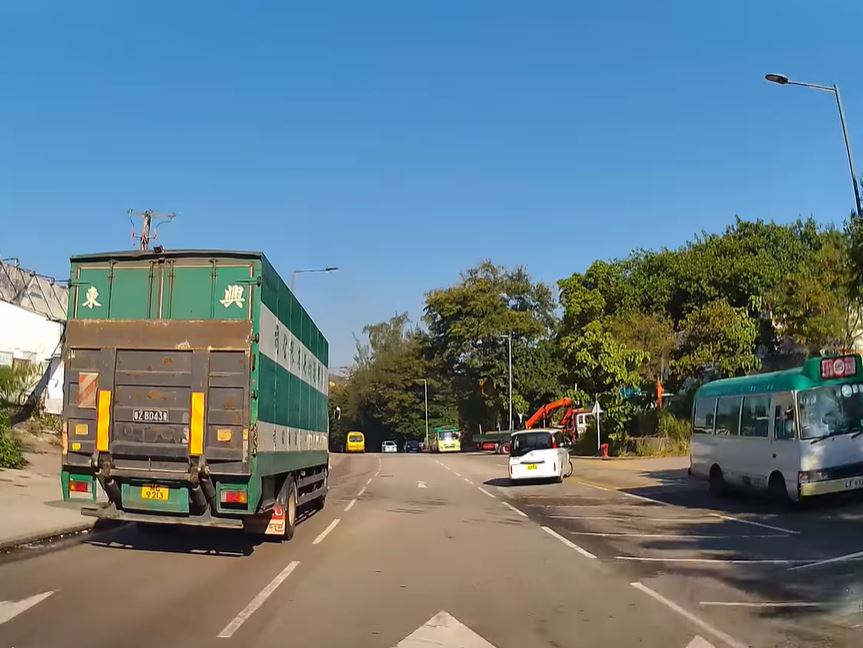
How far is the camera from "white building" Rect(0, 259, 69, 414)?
3428 centimetres

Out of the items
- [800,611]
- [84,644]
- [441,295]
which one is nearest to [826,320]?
[800,611]

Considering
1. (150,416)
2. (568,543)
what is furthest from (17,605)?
(568,543)

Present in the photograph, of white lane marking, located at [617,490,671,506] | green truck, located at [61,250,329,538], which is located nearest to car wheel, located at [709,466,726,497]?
white lane marking, located at [617,490,671,506]

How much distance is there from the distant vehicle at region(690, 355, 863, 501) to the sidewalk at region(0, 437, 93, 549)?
12974 millimetres

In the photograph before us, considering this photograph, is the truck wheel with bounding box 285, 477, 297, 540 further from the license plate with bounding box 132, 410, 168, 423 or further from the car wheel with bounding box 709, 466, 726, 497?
the car wheel with bounding box 709, 466, 726, 497

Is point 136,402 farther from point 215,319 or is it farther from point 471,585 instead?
point 471,585

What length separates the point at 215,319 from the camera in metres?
10.5

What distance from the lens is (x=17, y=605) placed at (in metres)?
7.70

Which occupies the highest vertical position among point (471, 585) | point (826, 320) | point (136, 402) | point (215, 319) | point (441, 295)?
point (441, 295)

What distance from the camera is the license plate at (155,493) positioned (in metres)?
10.4

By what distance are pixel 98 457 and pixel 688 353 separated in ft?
113

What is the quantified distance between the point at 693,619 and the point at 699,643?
2.87 ft

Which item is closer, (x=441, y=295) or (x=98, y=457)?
(x=98, y=457)

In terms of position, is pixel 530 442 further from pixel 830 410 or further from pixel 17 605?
pixel 17 605
